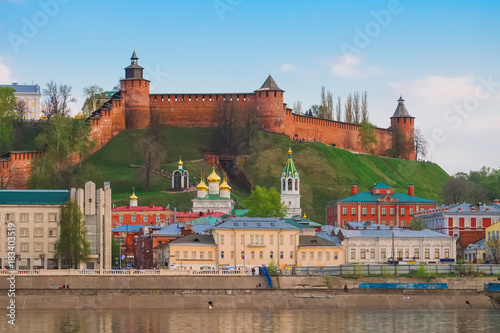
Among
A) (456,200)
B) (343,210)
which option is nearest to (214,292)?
(343,210)

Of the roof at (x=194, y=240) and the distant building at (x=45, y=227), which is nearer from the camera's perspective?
the roof at (x=194, y=240)

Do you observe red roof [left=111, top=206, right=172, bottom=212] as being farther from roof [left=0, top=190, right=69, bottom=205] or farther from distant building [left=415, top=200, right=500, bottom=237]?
roof [left=0, top=190, right=69, bottom=205]

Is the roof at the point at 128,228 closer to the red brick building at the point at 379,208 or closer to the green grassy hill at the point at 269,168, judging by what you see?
the green grassy hill at the point at 269,168

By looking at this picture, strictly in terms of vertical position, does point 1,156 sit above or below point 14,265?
above

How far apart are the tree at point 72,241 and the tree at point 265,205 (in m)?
32.1

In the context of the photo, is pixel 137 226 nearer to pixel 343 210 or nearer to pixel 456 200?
pixel 343 210

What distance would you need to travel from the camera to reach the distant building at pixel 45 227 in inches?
4058

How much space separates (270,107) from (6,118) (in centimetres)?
4001

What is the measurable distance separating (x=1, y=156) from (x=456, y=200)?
6531cm

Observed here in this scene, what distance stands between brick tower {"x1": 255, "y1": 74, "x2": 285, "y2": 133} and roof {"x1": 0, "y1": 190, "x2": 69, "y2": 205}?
78.3 metres

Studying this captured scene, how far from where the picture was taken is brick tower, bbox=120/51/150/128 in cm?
18138

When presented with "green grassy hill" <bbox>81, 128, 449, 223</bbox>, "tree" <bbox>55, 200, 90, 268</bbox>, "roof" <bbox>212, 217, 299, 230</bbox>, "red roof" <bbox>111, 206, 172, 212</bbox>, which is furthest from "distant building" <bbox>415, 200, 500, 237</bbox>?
"tree" <bbox>55, 200, 90, 268</bbox>

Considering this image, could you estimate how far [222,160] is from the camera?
575 feet

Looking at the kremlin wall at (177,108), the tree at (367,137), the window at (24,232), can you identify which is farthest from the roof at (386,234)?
the tree at (367,137)
